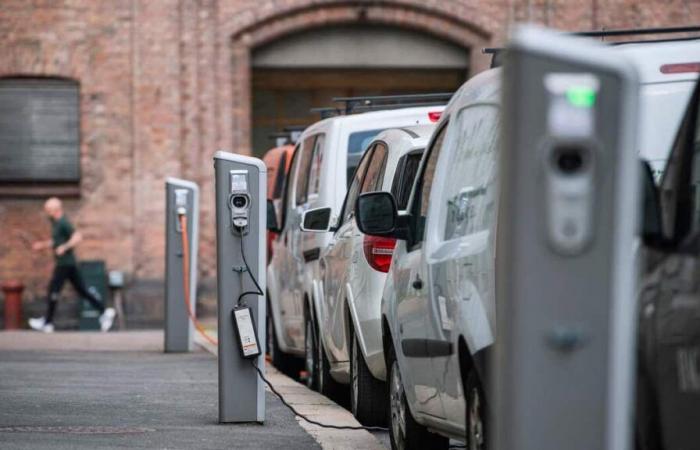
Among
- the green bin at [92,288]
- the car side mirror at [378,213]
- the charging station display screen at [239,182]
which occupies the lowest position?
the green bin at [92,288]

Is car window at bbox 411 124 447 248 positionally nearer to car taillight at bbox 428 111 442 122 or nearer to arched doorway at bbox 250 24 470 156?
car taillight at bbox 428 111 442 122

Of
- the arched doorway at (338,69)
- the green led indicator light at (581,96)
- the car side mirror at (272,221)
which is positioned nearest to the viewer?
the green led indicator light at (581,96)

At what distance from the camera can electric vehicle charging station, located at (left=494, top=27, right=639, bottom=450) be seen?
3764 mm

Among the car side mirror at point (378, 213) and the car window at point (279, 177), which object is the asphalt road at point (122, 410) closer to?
the car side mirror at point (378, 213)

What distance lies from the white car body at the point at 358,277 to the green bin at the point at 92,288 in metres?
14.9

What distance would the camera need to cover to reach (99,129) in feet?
90.8

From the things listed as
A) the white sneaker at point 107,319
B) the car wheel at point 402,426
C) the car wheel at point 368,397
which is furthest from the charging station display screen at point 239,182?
the white sneaker at point 107,319

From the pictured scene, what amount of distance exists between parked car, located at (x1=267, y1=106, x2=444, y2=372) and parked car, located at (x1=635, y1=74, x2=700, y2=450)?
761 cm

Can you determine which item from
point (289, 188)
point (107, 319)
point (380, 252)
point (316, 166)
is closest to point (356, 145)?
point (316, 166)

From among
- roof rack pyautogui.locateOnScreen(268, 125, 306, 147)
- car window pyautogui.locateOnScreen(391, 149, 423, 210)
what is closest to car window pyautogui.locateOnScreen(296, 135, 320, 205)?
car window pyautogui.locateOnScreen(391, 149, 423, 210)

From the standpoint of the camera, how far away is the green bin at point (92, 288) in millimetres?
27039

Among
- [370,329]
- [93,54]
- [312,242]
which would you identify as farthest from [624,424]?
[93,54]

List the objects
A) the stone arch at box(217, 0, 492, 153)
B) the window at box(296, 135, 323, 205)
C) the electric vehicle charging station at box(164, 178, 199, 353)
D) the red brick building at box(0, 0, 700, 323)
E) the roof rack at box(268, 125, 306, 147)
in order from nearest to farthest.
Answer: the window at box(296, 135, 323, 205) < the electric vehicle charging station at box(164, 178, 199, 353) < the roof rack at box(268, 125, 306, 147) < the red brick building at box(0, 0, 700, 323) < the stone arch at box(217, 0, 492, 153)

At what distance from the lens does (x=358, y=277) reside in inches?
423
